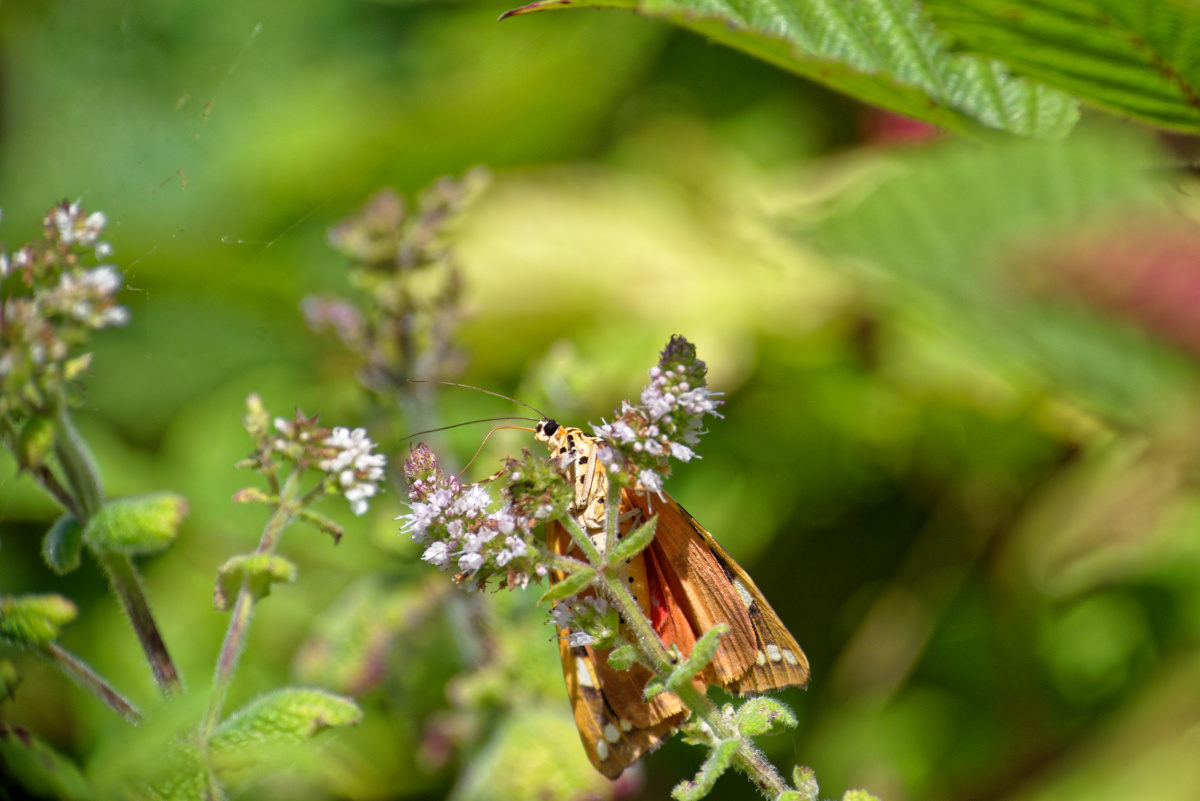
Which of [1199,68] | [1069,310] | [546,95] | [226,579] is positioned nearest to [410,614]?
[226,579]

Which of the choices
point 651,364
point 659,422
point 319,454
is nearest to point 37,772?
point 319,454

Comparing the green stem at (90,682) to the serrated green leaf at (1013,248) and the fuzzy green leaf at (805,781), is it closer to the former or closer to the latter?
the fuzzy green leaf at (805,781)

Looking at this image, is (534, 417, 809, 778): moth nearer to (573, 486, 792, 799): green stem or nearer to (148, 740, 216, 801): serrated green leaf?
(573, 486, 792, 799): green stem

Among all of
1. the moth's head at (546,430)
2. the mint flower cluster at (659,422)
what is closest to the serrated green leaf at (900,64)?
the mint flower cluster at (659,422)

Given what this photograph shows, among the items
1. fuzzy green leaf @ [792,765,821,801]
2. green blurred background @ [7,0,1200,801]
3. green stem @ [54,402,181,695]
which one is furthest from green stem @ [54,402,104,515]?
fuzzy green leaf @ [792,765,821,801]

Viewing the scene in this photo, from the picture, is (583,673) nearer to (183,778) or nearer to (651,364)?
(183,778)
